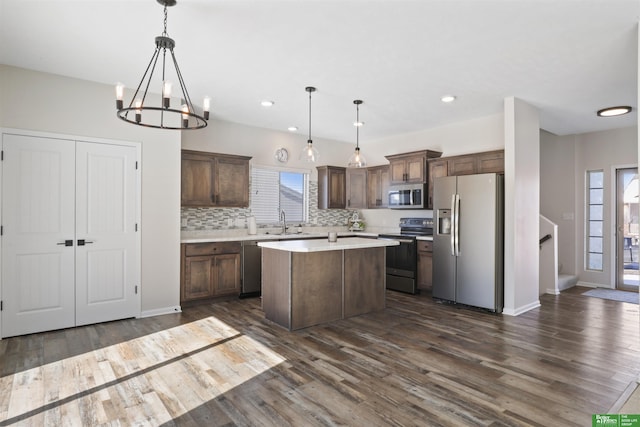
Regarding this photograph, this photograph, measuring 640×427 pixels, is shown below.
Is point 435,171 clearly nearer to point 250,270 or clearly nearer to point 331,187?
point 331,187

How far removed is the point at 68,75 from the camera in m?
3.93

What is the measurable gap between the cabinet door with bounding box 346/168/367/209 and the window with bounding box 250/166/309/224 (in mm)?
873

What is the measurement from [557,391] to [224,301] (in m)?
4.09

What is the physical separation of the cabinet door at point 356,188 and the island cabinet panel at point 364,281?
8.19 ft

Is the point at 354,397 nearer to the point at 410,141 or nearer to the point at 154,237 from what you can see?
the point at 154,237

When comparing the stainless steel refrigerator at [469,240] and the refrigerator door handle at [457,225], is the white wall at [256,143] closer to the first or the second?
the stainless steel refrigerator at [469,240]

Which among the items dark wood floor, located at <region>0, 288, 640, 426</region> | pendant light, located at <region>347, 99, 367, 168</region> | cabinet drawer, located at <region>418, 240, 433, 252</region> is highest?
pendant light, located at <region>347, 99, 367, 168</region>

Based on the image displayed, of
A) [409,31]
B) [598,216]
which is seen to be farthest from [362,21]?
[598,216]

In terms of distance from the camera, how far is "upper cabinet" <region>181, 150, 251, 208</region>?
5270 millimetres

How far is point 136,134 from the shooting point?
4.39 metres

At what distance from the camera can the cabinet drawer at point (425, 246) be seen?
5.65 meters

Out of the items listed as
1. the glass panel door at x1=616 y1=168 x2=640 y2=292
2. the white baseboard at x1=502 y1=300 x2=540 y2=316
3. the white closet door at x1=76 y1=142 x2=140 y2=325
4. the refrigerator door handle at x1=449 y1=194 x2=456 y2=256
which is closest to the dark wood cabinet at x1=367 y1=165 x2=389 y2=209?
the refrigerator door handle at x1=449 y1=194 x2=456 y2=256

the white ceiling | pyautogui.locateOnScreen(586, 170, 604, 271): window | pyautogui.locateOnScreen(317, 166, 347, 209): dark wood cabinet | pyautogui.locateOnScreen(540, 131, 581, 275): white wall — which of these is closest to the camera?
the white ceiling

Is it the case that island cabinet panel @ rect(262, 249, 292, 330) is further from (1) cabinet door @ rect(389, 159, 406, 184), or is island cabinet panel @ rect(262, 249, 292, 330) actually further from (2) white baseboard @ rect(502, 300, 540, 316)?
(1) cabinet door @ rect(389, 159, 406, 184)
